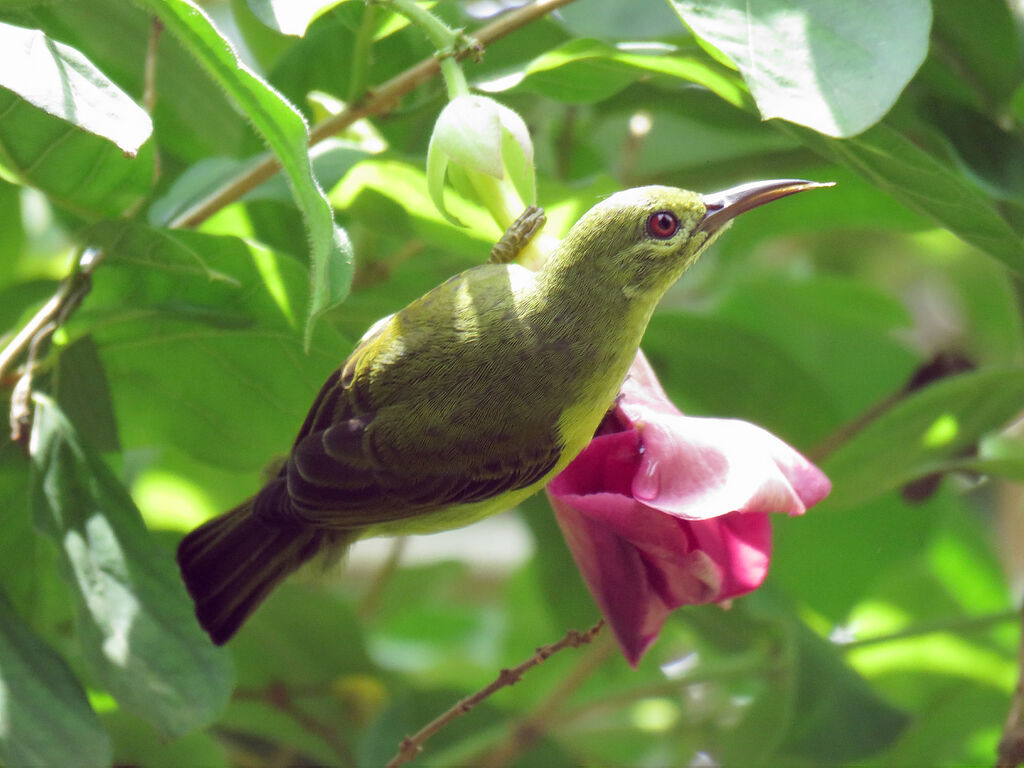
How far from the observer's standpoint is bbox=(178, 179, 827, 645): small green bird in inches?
36.3

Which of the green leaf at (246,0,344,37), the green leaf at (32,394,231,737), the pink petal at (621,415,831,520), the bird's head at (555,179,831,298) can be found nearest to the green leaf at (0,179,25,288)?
the green leaf at (32,394,231,737)

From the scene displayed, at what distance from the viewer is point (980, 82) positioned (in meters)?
1.22

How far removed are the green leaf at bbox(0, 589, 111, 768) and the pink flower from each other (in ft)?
1.26

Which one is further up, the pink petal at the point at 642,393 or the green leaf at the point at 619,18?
the green leaf at the point at 619,18

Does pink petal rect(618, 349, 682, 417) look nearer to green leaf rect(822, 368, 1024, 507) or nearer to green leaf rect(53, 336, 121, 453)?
green leaf rect(822, 368, 1024, 507)

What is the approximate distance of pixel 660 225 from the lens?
95 cm

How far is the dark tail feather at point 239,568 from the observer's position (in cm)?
106

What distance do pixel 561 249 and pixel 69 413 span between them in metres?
0.46

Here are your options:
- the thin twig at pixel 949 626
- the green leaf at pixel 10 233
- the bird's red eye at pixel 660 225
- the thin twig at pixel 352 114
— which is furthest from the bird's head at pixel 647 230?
the green leaf at pixel 10 233

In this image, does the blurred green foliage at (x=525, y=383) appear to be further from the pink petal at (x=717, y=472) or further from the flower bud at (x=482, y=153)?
the pink petal at (x=717, y=472)

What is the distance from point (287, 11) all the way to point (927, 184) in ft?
1.68

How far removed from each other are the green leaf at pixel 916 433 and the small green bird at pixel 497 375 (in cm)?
37

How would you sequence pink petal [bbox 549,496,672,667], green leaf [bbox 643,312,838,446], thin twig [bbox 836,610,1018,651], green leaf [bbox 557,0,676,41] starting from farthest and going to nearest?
green leaf [bbox 643,312,838,446] → thin twig [bbox 836,610,1018,651] → green leaf [bbox 557,0,676,41] → pink petal [bbox 549,496,672,667]

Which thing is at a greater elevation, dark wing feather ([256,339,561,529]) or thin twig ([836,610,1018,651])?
dark wing feather ([256,339,561,529])
